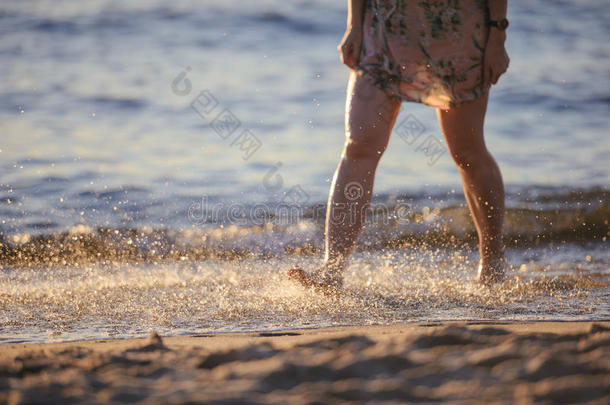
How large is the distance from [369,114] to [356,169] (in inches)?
8.4

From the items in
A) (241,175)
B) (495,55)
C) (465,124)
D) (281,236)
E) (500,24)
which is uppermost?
(500,24)

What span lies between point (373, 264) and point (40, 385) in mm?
2487

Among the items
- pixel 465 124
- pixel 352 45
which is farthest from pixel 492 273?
pixel 352 45

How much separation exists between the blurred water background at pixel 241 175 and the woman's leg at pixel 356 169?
0.64 ft

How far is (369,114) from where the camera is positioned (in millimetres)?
2510

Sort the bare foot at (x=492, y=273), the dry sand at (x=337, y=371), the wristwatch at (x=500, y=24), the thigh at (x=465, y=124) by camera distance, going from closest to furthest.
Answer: the dry sand at (x=337, y=371) < the wristwatch at (x=500, y=24) < the thigh at (x=465, y=124) < the bare foot at (x=492, y=273)

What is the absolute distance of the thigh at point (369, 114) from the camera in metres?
2.51

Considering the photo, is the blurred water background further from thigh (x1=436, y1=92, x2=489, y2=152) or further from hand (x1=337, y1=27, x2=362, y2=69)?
hand (x1=337, y1=27, x2=362, y2=69)

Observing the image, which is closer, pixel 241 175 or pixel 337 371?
pixel 337 371

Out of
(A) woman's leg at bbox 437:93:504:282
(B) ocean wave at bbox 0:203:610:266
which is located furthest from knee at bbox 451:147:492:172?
(B) ocean wave at bbox 0:203:610:266

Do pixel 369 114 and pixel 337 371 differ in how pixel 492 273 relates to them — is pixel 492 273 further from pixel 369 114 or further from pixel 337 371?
pixel 337 371

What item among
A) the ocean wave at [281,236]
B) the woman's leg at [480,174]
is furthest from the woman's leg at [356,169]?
the ocean wave at [281,236]

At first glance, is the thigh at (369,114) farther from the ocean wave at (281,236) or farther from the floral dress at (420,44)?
the ocean wave at (281,236)

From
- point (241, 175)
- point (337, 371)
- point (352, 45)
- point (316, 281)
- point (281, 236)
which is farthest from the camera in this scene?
point (241, 175)
